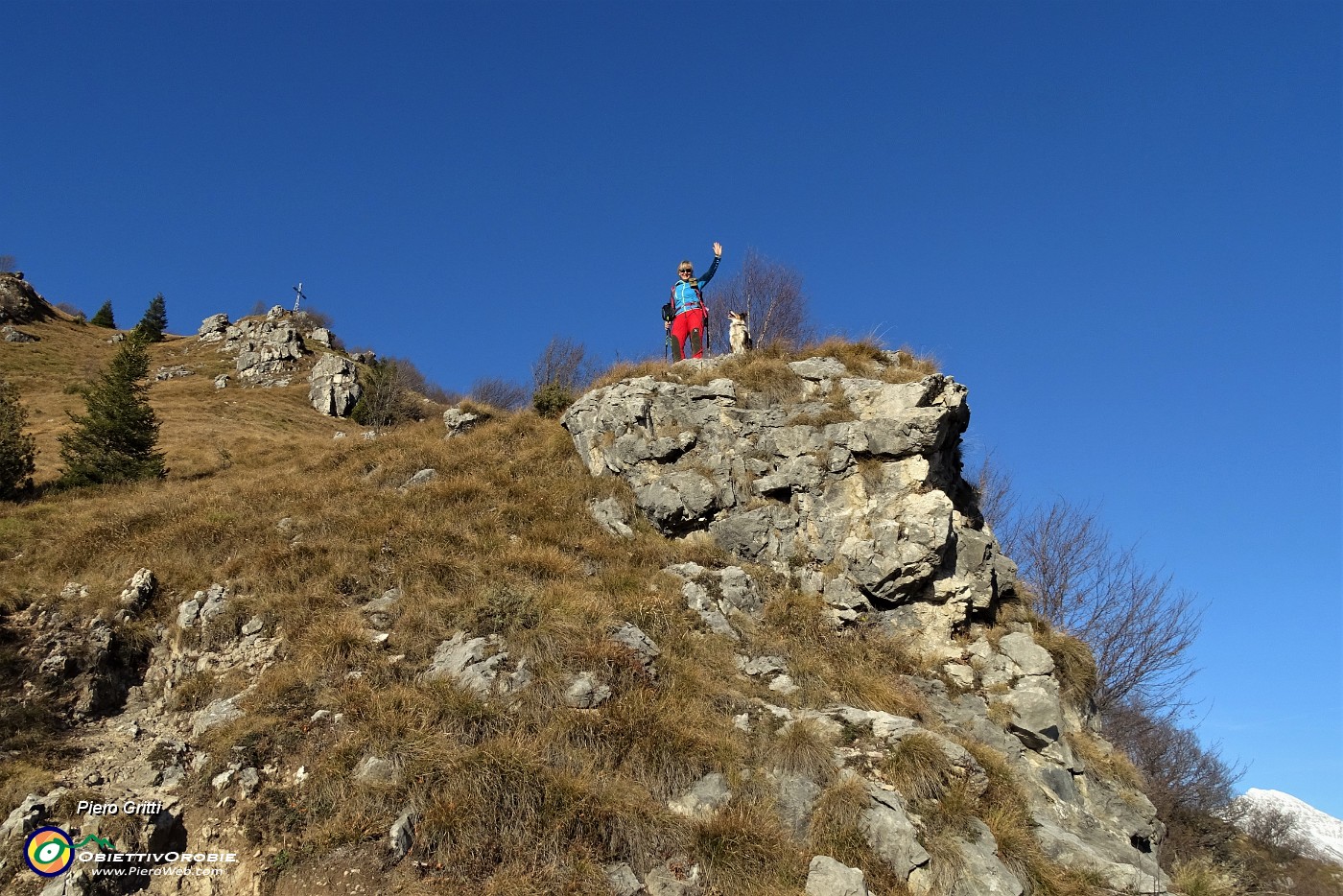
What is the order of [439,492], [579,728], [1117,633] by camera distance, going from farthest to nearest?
[1117,633] → [439,492] → [579,728]

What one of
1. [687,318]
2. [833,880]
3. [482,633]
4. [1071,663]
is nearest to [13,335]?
[687,318]

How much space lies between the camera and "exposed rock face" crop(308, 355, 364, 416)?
39188 mm

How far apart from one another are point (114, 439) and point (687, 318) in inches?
633

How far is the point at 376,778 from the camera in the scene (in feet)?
26.3

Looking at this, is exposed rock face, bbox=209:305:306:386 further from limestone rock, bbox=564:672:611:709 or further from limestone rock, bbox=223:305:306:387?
limestone rock, bbox=564:672:611:709

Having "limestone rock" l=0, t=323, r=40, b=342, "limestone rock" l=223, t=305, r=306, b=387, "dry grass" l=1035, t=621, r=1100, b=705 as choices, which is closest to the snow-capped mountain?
"dry grass" l=1035, t=621, r=1100, b=705

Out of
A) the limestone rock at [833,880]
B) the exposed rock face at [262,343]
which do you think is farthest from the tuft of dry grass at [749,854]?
the exposed rock face at [262,343]

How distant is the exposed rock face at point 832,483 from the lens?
1166cm

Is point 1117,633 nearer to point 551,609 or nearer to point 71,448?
point 551,609

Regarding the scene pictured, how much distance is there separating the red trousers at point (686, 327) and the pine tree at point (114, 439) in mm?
14699

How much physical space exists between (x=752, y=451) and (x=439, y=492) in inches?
266

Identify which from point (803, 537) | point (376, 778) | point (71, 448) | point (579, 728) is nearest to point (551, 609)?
point (579, 728)

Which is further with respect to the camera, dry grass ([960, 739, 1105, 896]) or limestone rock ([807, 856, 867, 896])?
dry grass ([960, 739, 1105, 896])

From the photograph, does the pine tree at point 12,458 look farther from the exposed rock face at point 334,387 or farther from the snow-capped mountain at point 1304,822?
the snow-capped mountain at point 1304,822
